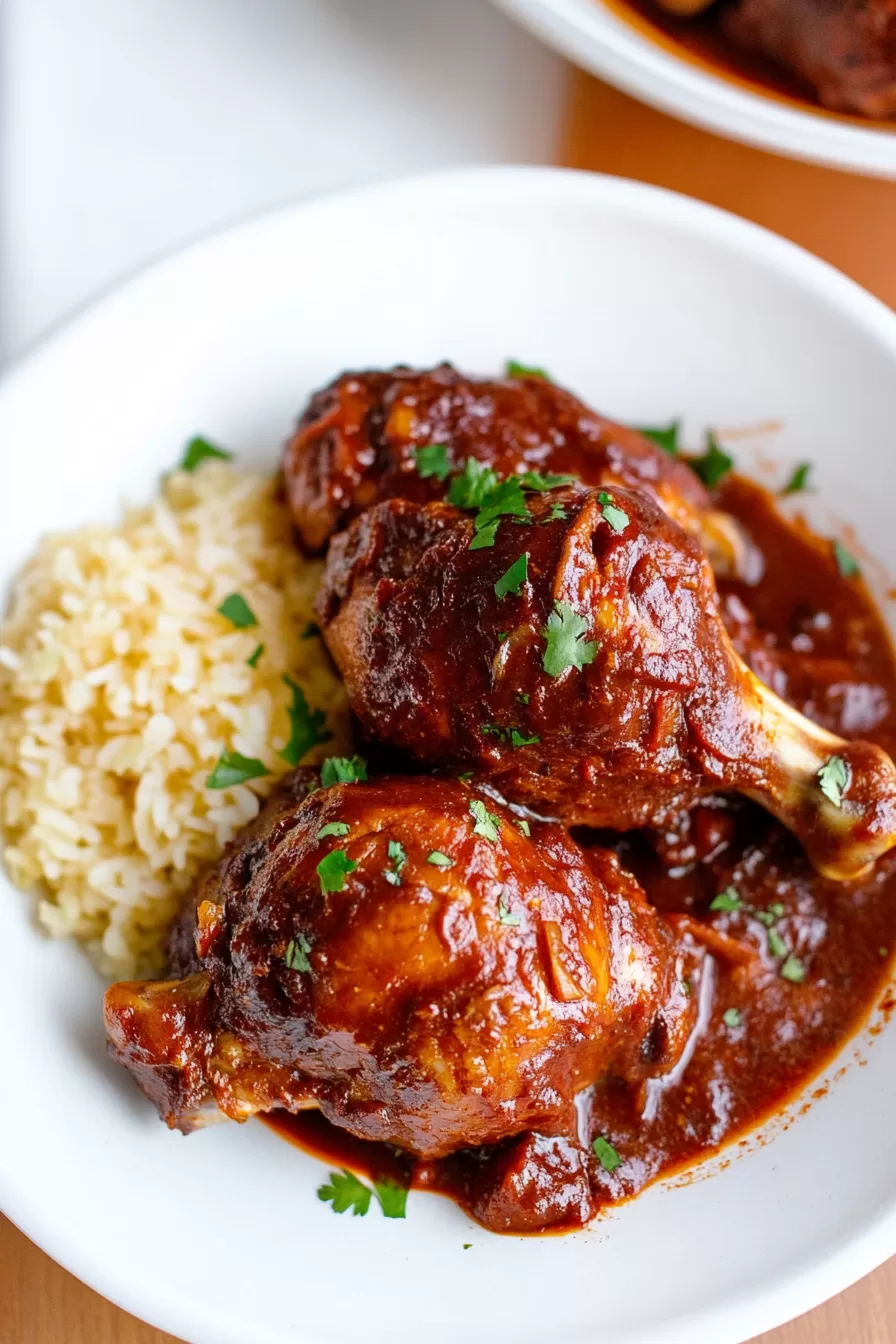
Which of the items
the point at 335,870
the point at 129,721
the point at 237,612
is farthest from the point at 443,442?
the point at 335,870

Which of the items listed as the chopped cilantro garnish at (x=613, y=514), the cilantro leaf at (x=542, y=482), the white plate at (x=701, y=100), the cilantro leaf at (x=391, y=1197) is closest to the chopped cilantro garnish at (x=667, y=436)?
the cilantro leaf at (x=542, y=482)

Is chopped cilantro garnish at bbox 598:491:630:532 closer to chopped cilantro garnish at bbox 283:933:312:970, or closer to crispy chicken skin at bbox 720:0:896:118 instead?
chopped cilantro garnish at bbox 283:933:312:970

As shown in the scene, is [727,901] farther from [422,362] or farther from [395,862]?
[422,362]

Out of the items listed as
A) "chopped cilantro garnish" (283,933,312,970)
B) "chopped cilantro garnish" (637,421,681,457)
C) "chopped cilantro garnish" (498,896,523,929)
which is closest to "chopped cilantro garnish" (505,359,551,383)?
"chopped cilantro garnish" (637,421,681,457)

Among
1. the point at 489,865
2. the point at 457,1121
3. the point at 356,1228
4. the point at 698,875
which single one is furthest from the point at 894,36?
the point at 356,1228

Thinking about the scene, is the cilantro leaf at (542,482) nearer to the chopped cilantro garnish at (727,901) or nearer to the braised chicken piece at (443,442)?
the braised chicken piece at (443,442)

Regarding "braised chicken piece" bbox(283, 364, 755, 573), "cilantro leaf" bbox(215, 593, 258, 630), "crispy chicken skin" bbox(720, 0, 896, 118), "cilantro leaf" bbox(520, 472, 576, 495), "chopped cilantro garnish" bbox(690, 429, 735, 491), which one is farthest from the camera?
"crispy chicken skin" bbox(720, 0, 896, 118)
